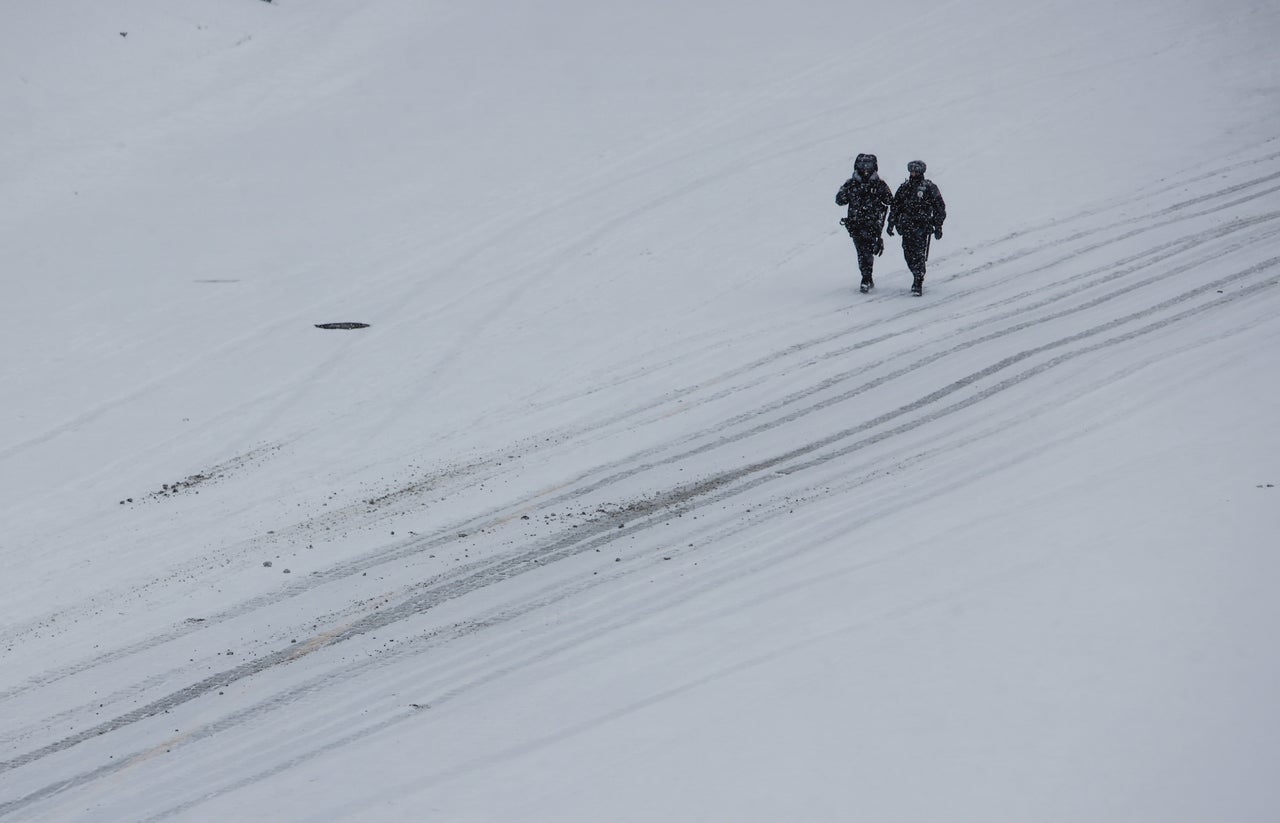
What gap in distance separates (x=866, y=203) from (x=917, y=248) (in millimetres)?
825

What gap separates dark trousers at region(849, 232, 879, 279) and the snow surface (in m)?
0.37

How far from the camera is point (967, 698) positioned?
6965mm

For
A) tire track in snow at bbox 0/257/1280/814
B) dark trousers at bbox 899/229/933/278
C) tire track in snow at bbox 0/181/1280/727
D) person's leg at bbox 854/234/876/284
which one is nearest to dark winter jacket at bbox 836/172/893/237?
person's leg at bbox 854/234/876/284

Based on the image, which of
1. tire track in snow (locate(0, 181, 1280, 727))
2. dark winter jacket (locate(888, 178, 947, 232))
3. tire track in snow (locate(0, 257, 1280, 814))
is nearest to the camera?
tire track in snow (locate(0, 257, 1280, 814))

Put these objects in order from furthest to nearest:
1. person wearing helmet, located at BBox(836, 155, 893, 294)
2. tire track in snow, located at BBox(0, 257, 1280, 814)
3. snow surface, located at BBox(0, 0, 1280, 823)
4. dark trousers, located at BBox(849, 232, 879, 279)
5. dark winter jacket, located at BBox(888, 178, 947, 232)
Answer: dark trousers, located at BBox(849, 232, 879, 279)
person wearing helmet, located at BBox(836, 155, 893, 294)
dark winter jacket, located at BBox(888, 178, 947, 232)
tire track in snow, located at BBox(0, 257, 1280, 814)
snow surface, located at BBox(0, 0, 1280, 823)

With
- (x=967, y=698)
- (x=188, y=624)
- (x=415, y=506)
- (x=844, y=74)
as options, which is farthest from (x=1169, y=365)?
(x=844, y=74)

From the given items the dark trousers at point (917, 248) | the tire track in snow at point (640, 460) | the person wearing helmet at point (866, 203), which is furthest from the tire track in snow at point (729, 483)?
the person wearing helmet at point (866, 203)

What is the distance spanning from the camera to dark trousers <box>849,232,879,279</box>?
1561cm

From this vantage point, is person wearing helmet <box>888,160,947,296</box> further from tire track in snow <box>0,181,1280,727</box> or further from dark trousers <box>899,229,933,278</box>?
tire track in snow <box>0,181,1280,727</box>

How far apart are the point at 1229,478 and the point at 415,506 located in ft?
21.1

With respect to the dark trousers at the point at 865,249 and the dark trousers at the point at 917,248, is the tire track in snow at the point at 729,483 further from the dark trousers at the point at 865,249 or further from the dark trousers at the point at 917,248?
the dark trousers at the point at 865,249

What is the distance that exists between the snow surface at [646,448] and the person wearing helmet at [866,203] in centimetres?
66

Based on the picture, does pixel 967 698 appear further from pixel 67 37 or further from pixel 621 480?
pixel 67 37

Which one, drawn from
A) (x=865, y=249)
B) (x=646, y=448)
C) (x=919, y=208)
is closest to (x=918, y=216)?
(x=919, y=208)
